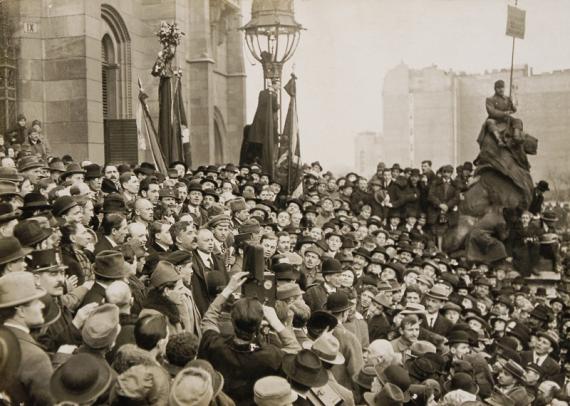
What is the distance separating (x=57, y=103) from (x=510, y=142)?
1177cm

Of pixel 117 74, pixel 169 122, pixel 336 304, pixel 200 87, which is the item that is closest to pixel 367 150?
pixel 200 87

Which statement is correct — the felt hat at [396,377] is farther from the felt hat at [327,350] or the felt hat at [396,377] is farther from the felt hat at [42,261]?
the felt hat at [42,261]

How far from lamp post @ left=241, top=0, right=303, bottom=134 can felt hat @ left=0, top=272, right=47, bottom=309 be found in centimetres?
1183

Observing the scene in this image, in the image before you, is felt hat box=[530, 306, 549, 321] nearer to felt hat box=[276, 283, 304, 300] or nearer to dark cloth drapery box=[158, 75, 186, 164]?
dark cloth drapery box=[158, 75, 186, 164]

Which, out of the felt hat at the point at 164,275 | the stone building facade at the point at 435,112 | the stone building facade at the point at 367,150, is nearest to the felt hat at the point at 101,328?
the felt hat at the point at 164,275

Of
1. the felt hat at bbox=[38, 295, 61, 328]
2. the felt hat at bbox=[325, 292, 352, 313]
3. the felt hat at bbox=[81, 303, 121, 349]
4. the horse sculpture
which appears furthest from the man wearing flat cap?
the felt hat at bbox=[81, 303, 121, 349]

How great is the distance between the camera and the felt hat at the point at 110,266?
604 centimetres

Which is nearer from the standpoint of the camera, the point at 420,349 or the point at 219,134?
the point at 420,349

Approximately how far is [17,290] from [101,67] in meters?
14.4

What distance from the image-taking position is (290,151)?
16453mm

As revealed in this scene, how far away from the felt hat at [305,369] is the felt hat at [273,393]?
283 mm

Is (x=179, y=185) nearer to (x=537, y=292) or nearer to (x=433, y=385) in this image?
(x=433, y=385)

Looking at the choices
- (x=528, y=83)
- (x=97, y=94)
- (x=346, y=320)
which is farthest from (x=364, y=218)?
(x=528, y=83)

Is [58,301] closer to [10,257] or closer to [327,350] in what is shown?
[10,257]
